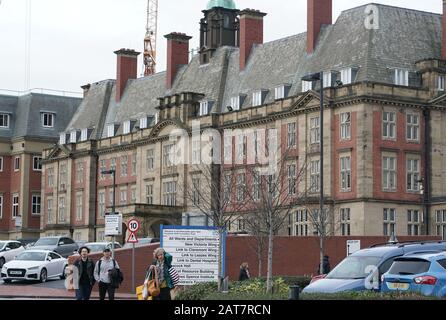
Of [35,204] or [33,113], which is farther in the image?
[33,113]

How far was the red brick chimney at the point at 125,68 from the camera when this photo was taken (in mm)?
93188

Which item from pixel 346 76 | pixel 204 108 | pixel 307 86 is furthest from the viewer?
pixel 204 108

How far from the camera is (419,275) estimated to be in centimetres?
2123

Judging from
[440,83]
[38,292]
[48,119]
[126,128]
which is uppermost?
[48,119]

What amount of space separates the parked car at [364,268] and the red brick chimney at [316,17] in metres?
44.6

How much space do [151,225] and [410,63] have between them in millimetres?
22584

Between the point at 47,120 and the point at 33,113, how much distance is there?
5.78 ft

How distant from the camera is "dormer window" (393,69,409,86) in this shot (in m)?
63.8

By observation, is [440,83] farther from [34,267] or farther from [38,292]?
[38,292]

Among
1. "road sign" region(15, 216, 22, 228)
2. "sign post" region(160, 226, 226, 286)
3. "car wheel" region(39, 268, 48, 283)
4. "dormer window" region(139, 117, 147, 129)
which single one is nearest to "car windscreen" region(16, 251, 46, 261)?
"car wheel" region(39, 268, 48, 283)

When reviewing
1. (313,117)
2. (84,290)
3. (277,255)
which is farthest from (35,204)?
(84,290)

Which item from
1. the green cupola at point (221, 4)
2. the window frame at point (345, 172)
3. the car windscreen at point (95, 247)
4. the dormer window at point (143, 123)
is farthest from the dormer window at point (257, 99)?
the car windscreen at point (95, 247)

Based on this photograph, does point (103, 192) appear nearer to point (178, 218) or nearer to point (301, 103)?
point (178, 218)
